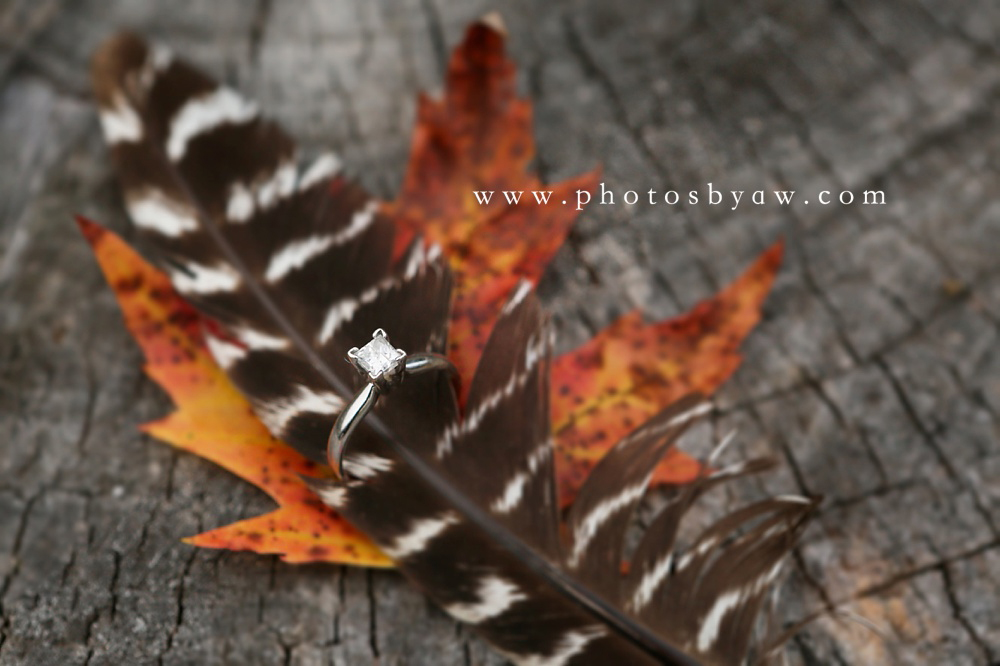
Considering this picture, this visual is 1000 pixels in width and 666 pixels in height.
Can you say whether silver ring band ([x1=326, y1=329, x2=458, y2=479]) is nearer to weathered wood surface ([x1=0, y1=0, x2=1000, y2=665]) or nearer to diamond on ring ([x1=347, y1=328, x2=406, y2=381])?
diamond on ring ([x1=347, y1=328, x2=406, y2=381])

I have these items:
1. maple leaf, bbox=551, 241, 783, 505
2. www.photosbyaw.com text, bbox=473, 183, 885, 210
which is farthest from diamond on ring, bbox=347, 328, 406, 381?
www.photosbyaw.com text, bbox=473, 183, 885, 210

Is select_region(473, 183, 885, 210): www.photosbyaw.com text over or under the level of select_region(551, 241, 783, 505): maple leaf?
over

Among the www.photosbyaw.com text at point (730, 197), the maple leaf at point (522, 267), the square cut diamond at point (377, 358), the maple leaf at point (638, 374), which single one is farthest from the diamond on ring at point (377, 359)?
the www.photosbyaw.com text at point (730, 197)

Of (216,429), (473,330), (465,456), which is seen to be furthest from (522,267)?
(216,429)

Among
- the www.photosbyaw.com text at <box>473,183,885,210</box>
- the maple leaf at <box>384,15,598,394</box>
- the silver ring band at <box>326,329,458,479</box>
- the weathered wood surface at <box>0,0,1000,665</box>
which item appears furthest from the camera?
the www.photosbyaw.com text at <box>473,183,885,210</box>

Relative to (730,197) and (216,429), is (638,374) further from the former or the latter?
(216,429)
